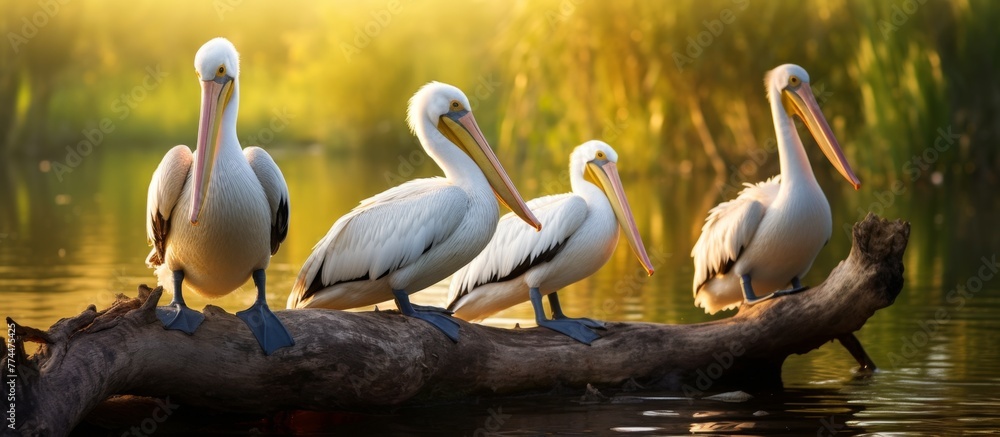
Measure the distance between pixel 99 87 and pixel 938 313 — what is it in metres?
43.7

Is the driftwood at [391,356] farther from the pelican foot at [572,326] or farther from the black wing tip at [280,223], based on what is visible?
→ the black wing tip at [280,223]

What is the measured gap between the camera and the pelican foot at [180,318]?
546 centimetres

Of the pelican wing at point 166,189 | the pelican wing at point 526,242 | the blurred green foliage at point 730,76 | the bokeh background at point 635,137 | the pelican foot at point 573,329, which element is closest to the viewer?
the pelican wing at point 166,189

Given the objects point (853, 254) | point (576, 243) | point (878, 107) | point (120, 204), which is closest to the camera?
point (853, 254)

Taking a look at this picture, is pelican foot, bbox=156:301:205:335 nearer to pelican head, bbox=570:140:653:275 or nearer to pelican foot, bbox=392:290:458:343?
pelican foot, bbox=392:290:458:343

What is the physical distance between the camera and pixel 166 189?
5.80 m

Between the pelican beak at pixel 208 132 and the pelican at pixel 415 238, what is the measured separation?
95cm

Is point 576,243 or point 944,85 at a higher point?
point 944,85

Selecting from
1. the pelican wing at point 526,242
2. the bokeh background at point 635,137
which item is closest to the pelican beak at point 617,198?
the pelican wing at point 526,242

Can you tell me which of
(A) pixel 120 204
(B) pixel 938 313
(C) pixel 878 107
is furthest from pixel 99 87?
(B) pixel 938 313

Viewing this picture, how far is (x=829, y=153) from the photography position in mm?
8203

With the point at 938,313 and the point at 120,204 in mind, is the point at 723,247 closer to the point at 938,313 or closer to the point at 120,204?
the point at 938,313

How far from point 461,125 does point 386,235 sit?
2.80 feet

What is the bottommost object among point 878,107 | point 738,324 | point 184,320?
point 184,320
